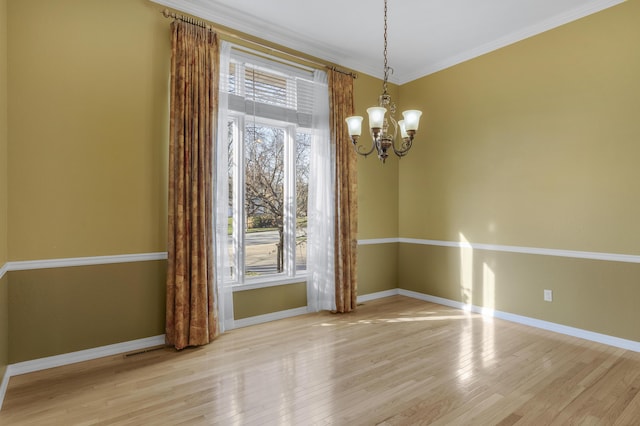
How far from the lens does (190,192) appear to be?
3336 millimetres

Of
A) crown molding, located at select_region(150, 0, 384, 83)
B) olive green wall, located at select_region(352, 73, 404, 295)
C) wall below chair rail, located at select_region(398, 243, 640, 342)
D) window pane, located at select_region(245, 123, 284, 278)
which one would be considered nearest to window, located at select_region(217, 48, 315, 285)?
window pane, located at select_region(245, 123, 284, 278)

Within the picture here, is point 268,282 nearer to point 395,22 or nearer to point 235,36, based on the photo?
point 235,36

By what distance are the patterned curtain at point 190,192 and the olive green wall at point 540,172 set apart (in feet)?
9.87

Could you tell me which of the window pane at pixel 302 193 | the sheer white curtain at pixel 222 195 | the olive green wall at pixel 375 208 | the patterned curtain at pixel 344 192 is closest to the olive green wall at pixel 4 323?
the sheer white curtain at pixel 222 195

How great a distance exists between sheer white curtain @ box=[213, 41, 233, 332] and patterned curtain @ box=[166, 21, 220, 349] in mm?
101

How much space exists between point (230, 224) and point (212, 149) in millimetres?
852

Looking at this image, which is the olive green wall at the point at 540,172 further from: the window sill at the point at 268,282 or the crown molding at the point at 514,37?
the window sill at the point at 268,282

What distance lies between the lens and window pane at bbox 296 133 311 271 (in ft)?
14.5

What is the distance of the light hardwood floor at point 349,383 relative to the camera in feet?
7.30

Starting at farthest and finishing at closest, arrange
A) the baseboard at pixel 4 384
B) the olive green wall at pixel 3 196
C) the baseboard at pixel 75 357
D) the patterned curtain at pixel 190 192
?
1. the patterned curtain at pixel 190 192
2. the baseboard at pixel 75 357
3. the olive green wall at pixel 3 196
4. the baseboard at pixel 4 384

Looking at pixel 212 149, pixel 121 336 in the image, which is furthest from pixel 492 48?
pixel 121 336

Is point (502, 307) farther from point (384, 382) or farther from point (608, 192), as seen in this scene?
point (384, 382)

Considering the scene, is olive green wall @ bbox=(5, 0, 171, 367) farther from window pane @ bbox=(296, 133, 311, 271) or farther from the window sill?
window pane @ bbox=(296, 133, 311, 271)

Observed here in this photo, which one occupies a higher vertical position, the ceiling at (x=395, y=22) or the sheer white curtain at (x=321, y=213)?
the ceiling at (x=395, y=22)
